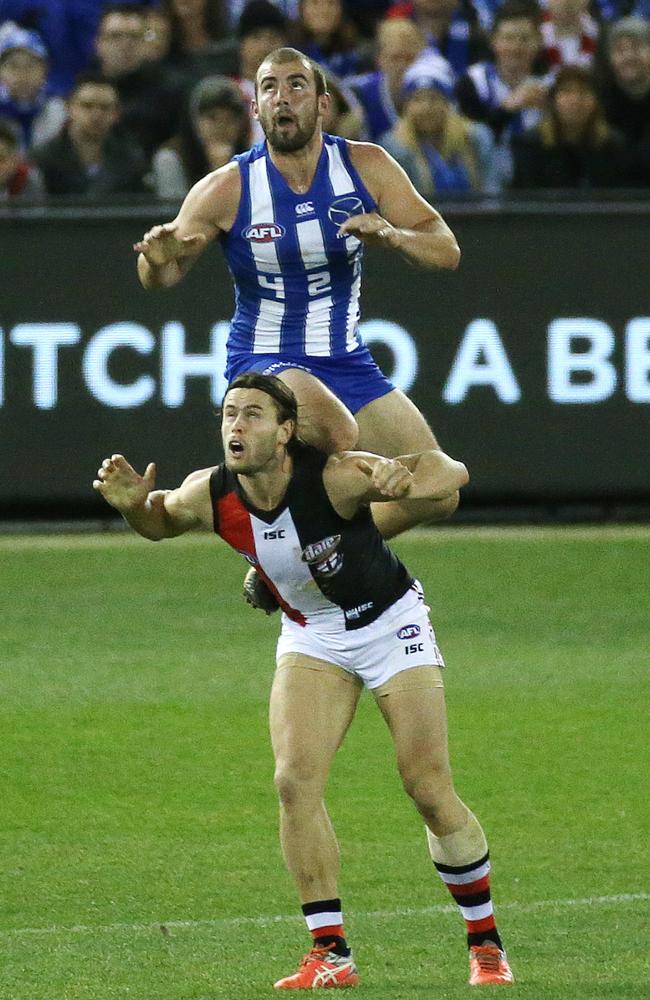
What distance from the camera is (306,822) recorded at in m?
5.91

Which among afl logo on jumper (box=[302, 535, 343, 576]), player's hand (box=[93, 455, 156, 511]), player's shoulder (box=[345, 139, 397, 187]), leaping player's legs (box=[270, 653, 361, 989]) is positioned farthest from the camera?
player's shoulder (box=[345, 139, 397, 187])

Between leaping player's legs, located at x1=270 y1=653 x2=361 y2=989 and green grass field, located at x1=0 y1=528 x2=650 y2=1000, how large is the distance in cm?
16

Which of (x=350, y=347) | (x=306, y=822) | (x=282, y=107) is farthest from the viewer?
(x=350, y=347)

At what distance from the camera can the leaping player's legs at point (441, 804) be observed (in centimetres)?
598

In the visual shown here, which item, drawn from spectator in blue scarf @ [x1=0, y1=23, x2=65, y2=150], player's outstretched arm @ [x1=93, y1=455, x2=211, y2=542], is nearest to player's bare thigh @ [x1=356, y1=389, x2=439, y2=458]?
player's outstretched arm @ [x1=93, y1=455, x2=211, y2=542]

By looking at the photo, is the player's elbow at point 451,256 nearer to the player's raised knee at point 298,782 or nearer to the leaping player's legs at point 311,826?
the leaping player's legs at point 311,826

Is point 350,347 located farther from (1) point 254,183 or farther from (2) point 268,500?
(2) point 268,500

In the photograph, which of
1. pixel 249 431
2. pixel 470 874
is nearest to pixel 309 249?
pixel 249 431

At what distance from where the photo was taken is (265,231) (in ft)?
22.9

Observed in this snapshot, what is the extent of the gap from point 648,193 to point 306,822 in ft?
25.5

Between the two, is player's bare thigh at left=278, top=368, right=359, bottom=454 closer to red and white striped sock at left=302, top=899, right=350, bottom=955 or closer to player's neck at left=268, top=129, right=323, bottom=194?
player's neck at left=268, top=129, right=323, bottom=194

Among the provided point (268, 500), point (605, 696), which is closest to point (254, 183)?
point (268, 500)

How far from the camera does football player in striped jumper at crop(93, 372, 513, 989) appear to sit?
5.92 metres

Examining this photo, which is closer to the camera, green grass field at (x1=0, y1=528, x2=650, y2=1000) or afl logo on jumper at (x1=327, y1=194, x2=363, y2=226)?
green grass field at (x1=0, y1=528, x2=650, y2=1000)
